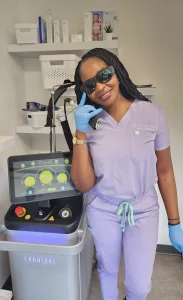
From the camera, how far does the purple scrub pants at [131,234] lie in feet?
3.72

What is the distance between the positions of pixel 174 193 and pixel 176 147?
72 centimetres

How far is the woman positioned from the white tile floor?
57cm

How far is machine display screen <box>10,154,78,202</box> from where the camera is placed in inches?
43.3

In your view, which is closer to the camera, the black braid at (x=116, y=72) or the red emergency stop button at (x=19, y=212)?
the black braid at (x=116, y=72)

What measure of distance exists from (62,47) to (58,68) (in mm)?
153

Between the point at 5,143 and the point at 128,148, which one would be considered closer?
the point at 128,148

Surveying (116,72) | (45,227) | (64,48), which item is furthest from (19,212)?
(64,48)

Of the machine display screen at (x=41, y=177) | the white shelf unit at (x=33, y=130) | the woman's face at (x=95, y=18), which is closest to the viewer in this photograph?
the machine display screen at (x=41, y=177)

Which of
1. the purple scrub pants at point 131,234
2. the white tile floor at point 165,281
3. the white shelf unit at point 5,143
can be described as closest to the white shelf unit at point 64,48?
the white shelf unit at point 5,143

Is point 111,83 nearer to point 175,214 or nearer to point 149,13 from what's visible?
point 175,214

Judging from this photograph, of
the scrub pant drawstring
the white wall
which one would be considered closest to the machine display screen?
the scrub pant drawstring

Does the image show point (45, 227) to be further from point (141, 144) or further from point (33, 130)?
point (33, 130)

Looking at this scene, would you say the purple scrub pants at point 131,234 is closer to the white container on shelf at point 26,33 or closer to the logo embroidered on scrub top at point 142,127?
the logo embroidered on scrub top at point 142,127

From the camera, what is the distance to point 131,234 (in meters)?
1.15
